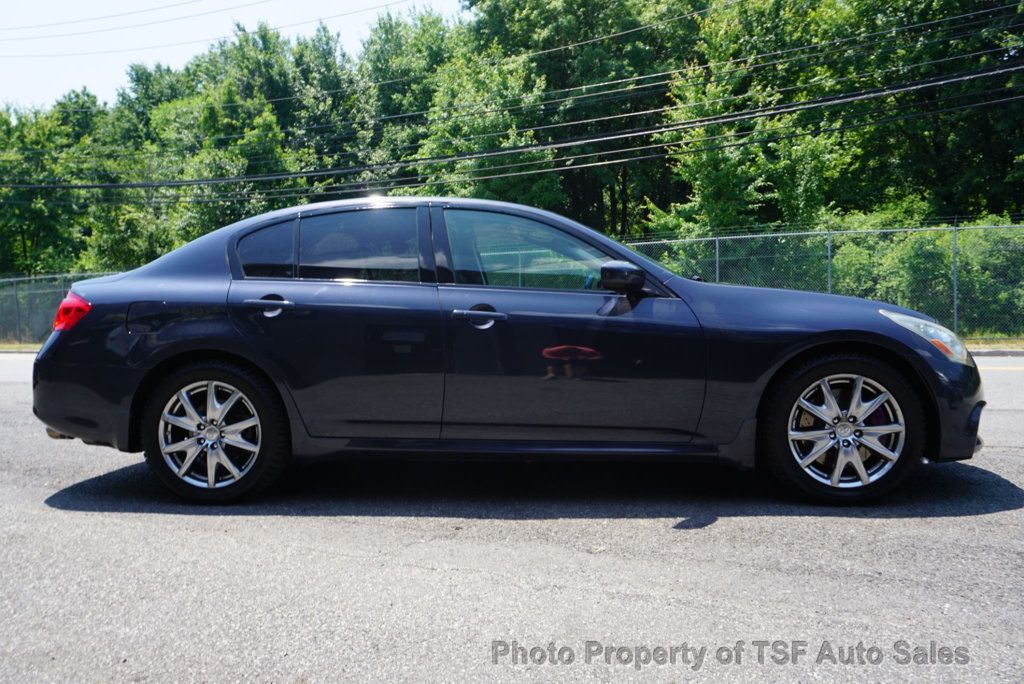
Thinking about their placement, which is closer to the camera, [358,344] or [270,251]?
[358,344]

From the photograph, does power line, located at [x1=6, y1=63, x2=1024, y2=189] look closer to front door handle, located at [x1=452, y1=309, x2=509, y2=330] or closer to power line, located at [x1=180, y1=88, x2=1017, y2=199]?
power line, located at [x1=180, y1=88, x2=1017, y2=199]

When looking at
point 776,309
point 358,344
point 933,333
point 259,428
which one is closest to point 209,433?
point 259,428

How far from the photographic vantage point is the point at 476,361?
4.52m

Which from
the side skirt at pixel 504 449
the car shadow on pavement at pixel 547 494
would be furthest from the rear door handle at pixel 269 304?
the car shadow on pavement at pixel 547 494

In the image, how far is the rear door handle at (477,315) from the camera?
14.9 feet

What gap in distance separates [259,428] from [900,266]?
51.2 feet

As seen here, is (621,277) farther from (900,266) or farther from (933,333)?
(900,266)

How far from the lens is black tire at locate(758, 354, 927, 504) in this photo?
442 cm

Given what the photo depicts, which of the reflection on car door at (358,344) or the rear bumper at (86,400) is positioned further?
the rear bumper at (86,400)

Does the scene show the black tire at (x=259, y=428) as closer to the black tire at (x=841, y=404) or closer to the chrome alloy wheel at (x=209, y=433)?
the chrome alloy wheel at (x=209, y=433)

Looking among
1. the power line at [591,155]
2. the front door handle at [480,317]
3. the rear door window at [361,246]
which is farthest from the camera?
the power line at [591,155]

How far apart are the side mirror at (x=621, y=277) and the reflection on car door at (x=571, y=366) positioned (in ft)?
0.27

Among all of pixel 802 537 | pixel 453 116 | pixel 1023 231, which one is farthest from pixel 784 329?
pixel 453 116

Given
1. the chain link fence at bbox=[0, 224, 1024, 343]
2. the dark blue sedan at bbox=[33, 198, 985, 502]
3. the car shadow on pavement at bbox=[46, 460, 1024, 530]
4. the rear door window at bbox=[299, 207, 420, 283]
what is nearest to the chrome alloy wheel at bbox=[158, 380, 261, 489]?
the dark blue sedan at bbox=[33, 198, 985, 502]
